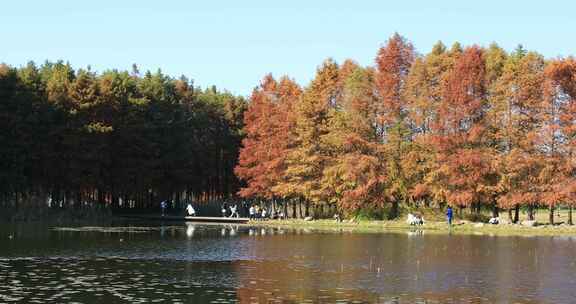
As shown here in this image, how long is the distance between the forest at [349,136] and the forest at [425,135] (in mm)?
153

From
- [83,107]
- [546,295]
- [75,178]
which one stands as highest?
[83,107]

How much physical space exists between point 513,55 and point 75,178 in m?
51.5

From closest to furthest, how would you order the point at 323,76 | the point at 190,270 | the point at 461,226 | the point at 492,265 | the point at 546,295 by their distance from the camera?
the point at 546,295 → the point at 190,270 → the point at 492,265 → the point at 461,226 → the point at 323,76

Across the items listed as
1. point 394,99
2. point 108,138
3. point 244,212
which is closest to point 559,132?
point 394,99

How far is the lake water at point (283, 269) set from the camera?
3281 centimetres

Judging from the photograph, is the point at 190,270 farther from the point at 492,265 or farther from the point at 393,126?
the point at 393,126

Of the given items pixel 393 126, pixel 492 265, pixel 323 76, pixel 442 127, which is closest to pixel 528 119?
pixel 442 127

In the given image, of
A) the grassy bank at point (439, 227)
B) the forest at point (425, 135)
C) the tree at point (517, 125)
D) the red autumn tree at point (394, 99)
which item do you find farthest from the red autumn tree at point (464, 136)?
the red autumn tree at point (394, 99)

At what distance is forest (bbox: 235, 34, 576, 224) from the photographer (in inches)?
3214

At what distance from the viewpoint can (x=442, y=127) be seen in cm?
8712

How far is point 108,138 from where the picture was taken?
108625 mm

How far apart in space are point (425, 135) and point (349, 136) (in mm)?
7897

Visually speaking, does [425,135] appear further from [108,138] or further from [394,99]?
[108,138]

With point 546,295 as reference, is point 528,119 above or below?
above
